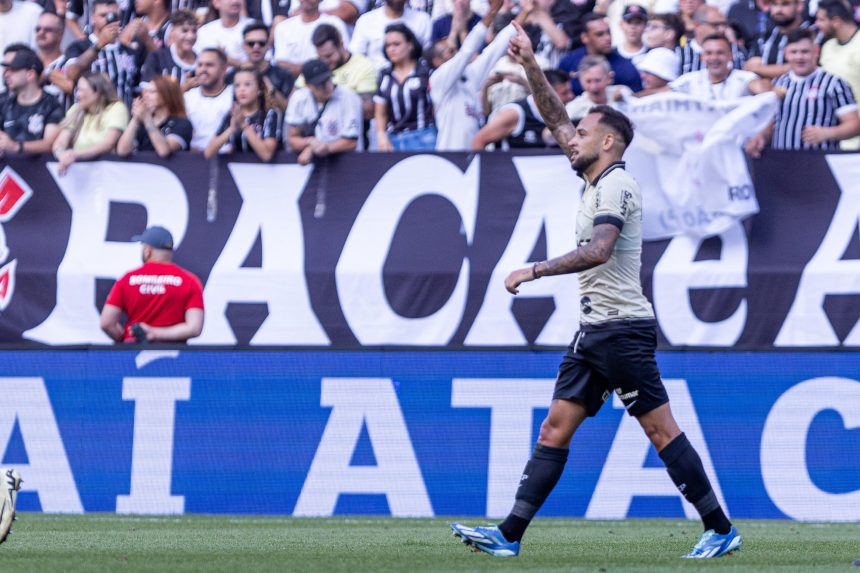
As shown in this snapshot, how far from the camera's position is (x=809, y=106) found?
13047mm

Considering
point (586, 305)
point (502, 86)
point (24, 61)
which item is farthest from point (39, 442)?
point (586, 305)

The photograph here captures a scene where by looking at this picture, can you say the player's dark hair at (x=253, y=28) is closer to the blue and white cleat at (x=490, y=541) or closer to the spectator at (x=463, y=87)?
the spectator at (x=463, y=87)

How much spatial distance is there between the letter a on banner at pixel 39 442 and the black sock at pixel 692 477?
5.83 m

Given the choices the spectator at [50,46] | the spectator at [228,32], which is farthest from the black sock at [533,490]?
the spectator at [50,46]

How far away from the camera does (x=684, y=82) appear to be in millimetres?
13484

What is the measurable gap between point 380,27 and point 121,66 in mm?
2572

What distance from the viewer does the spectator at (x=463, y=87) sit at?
13.4 meters

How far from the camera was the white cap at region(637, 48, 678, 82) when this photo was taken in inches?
534

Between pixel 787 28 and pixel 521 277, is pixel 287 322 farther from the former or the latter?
pixel 521 277

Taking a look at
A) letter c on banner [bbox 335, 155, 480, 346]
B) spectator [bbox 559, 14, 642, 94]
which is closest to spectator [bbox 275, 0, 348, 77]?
letter c on banner [bbox 335, 155, 480, 346]

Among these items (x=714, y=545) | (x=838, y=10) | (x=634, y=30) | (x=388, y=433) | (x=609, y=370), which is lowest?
(x=388, y=433)

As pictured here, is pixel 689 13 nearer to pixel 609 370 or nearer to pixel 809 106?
pixel 809 106

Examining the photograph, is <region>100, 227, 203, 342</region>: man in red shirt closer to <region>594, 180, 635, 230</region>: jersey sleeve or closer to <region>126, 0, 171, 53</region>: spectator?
<region>126, 0, 171, 53</region>: spectator

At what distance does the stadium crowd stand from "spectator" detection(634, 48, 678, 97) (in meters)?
0.01
